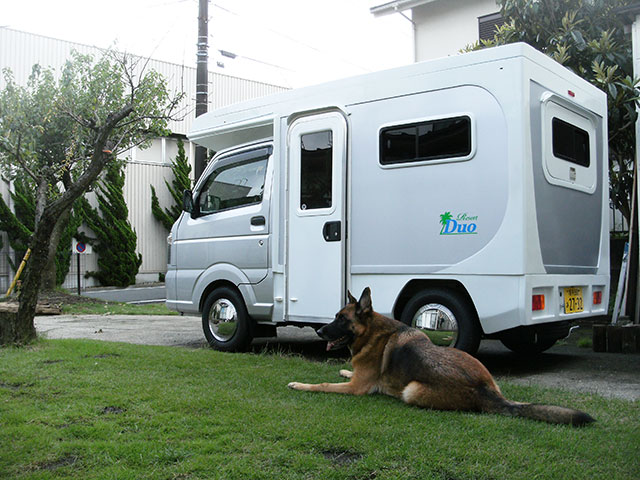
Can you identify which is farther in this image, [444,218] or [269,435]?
[444,218]

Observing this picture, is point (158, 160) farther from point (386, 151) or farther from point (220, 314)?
point (386, 151)

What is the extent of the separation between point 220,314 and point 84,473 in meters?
4.32

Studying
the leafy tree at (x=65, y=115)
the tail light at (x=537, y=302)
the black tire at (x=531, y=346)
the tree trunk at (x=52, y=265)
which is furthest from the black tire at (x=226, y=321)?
the tree trunk at (x=52, y=265)

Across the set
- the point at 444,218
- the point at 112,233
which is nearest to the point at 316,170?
the point at 444,218

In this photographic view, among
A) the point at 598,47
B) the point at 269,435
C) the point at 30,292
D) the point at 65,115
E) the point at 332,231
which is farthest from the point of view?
the point at 65,115

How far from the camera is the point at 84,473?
3.03 m

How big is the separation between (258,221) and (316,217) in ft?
2.88

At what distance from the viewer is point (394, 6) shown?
564 inches

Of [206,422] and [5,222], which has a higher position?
[5,222]

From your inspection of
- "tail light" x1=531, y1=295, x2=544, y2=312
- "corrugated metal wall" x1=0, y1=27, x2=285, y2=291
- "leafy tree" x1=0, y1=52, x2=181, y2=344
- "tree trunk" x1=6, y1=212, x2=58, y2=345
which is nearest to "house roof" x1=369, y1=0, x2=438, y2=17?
"leafy tree" x1=0, y1=52, x2=181, y2=344

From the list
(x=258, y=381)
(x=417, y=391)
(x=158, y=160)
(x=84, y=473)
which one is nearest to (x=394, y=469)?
(x=417, y=391)

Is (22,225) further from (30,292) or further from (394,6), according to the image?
(30,292)

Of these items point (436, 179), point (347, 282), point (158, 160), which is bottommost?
point (347, 282)

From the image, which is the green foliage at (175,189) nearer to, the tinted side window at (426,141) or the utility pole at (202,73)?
the utility pole at (202,73)
